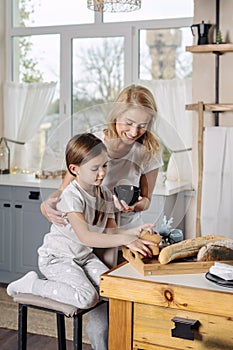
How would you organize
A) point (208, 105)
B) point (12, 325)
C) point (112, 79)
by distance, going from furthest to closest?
1. point (112, 79)
2. point (208, 105)
3. point (12, 325)

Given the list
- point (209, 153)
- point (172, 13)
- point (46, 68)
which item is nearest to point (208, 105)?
point (209, 153)

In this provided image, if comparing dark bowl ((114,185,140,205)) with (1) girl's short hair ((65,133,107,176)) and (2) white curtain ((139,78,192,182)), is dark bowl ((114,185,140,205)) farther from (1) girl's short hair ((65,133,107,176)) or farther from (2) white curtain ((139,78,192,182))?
(2) white curtain ((139,78,192,182))

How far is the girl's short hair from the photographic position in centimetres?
186

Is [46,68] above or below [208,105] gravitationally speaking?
above

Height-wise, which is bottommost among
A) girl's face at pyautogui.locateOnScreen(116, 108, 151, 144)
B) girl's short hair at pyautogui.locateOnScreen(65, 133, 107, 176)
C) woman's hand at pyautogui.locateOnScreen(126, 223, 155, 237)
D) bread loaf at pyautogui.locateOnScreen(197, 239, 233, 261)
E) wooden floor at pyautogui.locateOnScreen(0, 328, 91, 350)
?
wooden floor at pyautogui.locateOnScreen(0, 328, 91, 350)

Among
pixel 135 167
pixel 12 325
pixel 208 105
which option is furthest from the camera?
pixel 208 105

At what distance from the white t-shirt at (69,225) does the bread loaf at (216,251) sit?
0.31m

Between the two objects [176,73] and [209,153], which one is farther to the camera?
[176,73]

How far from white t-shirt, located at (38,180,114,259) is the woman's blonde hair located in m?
0.19

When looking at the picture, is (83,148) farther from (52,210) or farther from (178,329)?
(178,329)

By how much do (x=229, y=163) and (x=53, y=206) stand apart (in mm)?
2067

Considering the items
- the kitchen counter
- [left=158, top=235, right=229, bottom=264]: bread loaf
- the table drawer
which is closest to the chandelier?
the kitchen counter

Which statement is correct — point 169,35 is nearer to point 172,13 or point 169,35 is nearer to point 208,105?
point 172,13

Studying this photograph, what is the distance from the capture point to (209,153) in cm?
391
